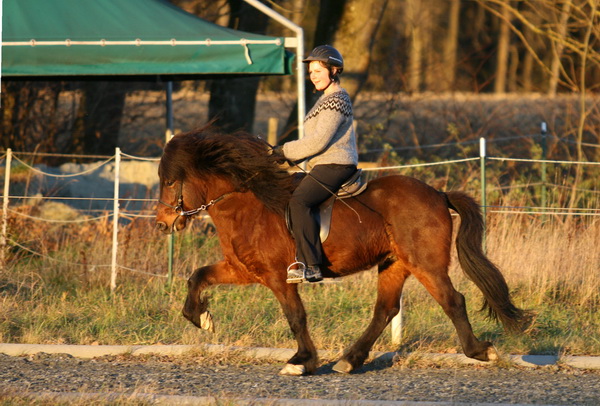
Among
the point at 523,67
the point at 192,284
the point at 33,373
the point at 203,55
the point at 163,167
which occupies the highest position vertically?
the point at 523,67

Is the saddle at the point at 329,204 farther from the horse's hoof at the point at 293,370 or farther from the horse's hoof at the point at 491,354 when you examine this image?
the horse's hoof at the point at 491,354

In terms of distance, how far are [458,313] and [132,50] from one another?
5.06 meters

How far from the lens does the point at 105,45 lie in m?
9.89

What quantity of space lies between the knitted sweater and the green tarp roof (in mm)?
2935

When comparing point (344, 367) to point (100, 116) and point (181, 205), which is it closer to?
point (181, 205)

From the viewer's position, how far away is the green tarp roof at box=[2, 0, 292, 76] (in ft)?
32.0

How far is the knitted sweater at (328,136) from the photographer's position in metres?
6.77

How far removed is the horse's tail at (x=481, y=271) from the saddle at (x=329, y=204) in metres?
0.87

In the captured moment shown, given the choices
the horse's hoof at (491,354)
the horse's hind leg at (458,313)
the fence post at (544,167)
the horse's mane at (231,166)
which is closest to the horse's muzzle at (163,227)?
the horse's mane at (231,166)

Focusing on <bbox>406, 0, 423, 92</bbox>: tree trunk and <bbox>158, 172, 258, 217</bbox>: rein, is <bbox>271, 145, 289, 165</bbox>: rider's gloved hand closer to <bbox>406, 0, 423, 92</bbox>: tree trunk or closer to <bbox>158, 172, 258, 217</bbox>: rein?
<bbox>158, 172, 258, 217</bbox>: rein

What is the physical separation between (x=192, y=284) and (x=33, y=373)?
4.39 feet

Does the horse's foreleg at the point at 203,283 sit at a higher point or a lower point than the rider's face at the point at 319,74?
lower

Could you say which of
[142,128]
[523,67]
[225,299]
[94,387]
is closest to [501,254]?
[225,299]

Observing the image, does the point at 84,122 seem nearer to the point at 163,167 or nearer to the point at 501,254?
the point at 501,254
